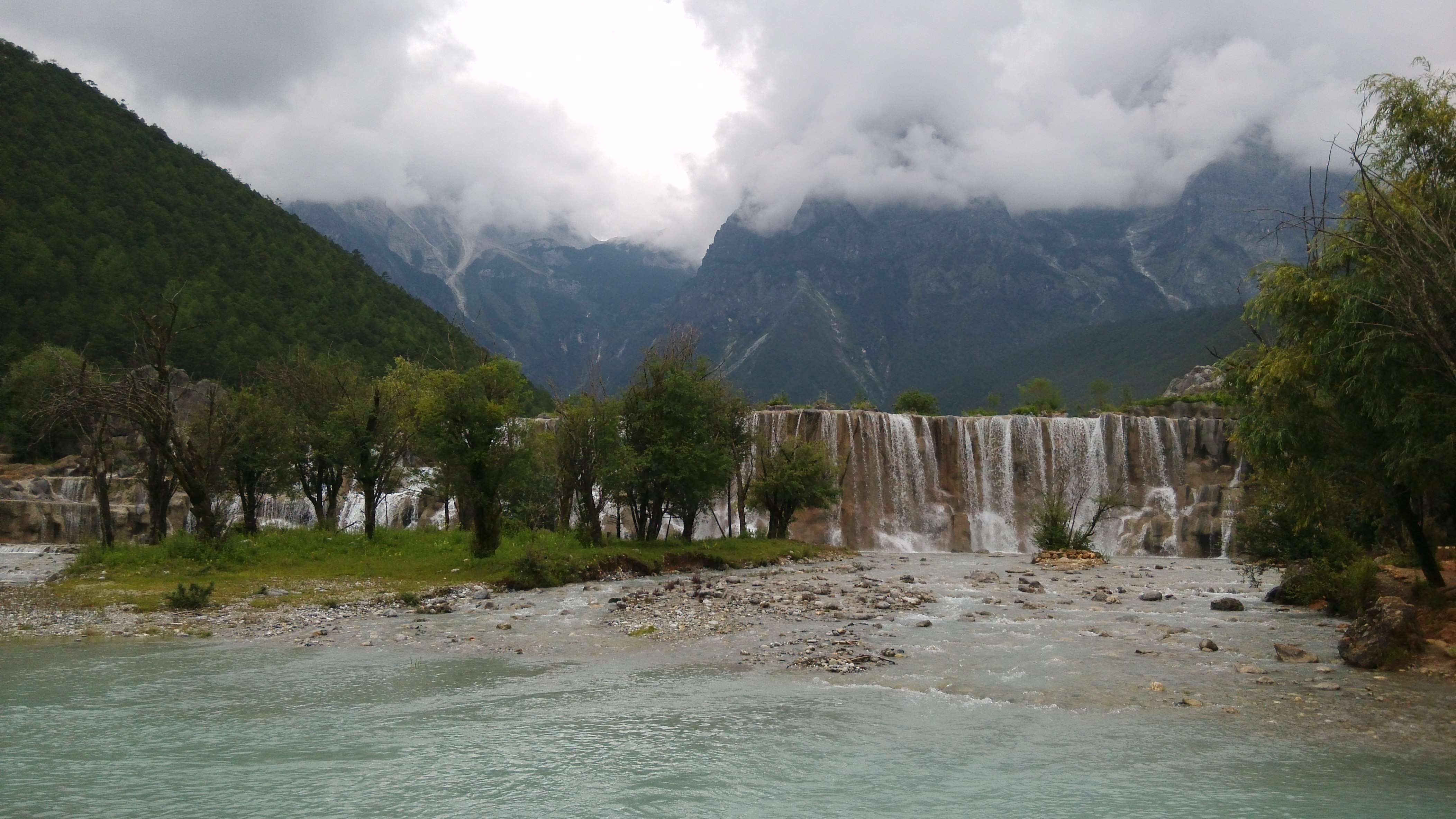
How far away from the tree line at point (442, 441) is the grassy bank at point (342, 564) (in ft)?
4.65

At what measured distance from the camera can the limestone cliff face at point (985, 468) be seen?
71.7 m

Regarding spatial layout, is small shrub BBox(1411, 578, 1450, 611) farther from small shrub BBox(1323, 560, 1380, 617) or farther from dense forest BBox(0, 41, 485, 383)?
dense forest BBox(0, 41, 485, 383)

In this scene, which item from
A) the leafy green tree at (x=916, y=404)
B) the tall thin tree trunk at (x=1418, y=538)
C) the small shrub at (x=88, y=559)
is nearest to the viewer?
the tall thin tree trunk at (x=1418, y=538)

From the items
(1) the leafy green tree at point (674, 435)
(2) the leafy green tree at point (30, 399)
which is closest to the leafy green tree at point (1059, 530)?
(1) the leafy green tree at point (674, 435)

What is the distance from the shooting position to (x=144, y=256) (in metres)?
82.6

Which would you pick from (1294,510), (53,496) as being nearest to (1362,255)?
(1294,510)

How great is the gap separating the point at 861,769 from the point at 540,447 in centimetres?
2951

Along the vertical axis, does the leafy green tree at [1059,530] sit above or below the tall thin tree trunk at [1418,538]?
below

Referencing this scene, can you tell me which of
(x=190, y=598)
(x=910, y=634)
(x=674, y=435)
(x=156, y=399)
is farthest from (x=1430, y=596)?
(x=156, y=399)

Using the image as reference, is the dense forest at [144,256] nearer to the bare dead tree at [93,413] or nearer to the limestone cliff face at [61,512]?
the limestone cliff face at [61,512]

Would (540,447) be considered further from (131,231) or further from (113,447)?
(131,231)

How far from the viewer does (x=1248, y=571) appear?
28.0m

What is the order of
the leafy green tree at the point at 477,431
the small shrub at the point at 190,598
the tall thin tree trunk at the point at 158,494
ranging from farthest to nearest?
the tall thin tree trunk at the point at 158,494, the leafy green tree at the point at 477,431, the small shrub at the point at 190,598

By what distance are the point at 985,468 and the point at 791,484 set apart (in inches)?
1298
